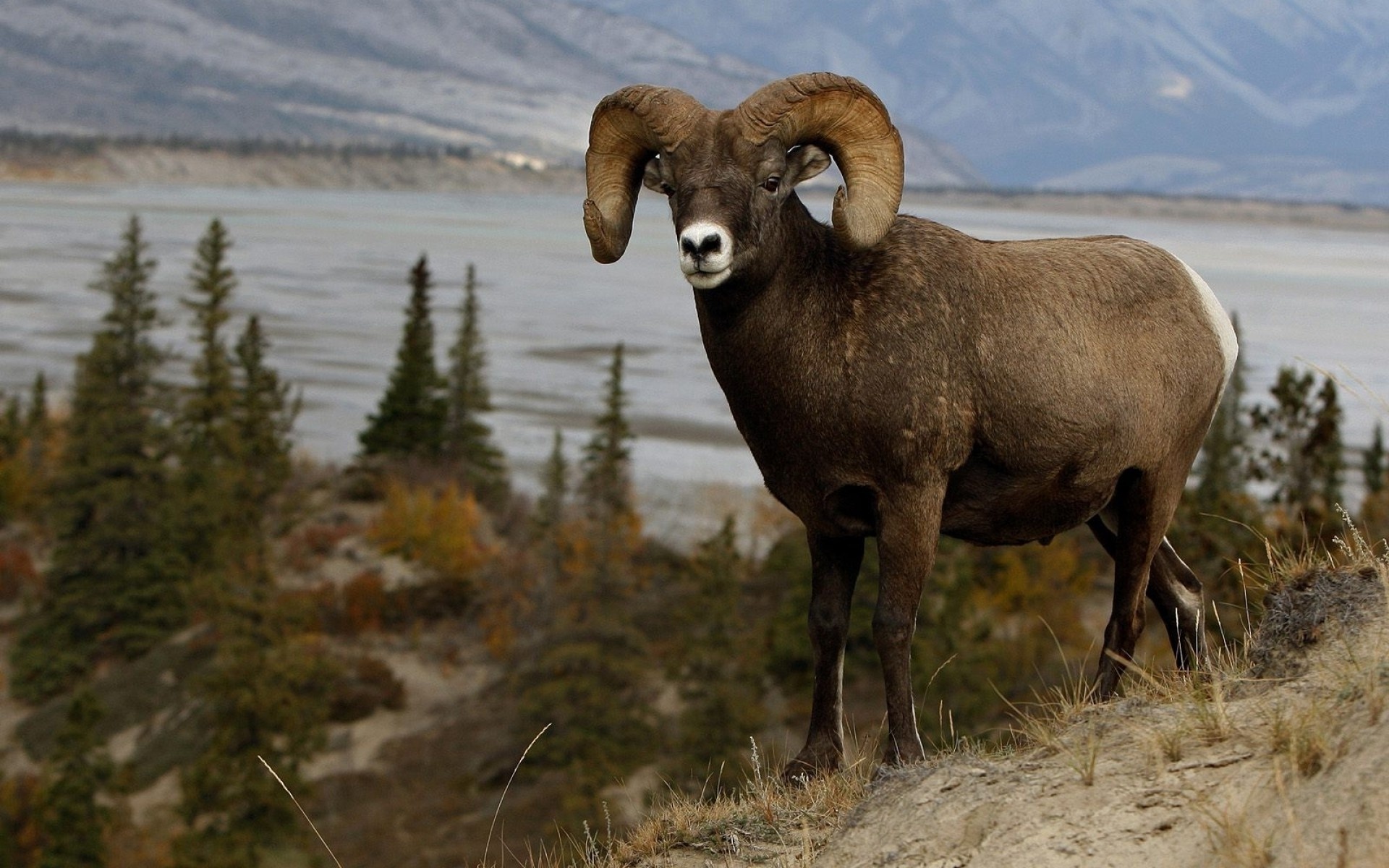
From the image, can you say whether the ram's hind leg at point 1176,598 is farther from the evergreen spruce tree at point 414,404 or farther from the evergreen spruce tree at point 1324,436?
the evergreen spruce tree at point 414,404

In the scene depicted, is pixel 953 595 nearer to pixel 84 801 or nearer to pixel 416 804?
pixel 416 804

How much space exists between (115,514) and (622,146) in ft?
174

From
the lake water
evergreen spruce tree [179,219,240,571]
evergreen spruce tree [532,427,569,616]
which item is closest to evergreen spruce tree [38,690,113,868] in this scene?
evergreen spruce tree [179,219,240,571]

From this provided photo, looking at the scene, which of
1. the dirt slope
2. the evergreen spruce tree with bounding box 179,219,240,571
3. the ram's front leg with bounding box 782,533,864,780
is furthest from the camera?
the evergreen spruce tree with bounding box 179,219,240,571

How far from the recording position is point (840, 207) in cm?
Result: 591

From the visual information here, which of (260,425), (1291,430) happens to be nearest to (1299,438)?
(1291,430)

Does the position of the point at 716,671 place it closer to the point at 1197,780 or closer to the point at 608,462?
the point at 608,462

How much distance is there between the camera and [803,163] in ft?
20.2

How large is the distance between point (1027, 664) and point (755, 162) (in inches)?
1376

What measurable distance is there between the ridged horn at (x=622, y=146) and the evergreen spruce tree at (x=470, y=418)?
5432cm

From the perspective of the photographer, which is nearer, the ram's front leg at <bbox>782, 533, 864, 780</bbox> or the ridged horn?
the ridged horn

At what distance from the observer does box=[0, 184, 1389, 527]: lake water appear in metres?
64.7

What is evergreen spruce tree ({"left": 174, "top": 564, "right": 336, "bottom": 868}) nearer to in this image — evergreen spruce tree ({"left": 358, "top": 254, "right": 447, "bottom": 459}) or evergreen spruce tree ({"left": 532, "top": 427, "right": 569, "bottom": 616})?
evergreen spruce tree ({"left": 532, "top": 427, "right": 569, "bottom": 616})

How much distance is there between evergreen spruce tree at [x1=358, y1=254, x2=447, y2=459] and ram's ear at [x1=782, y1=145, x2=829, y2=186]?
182ft
